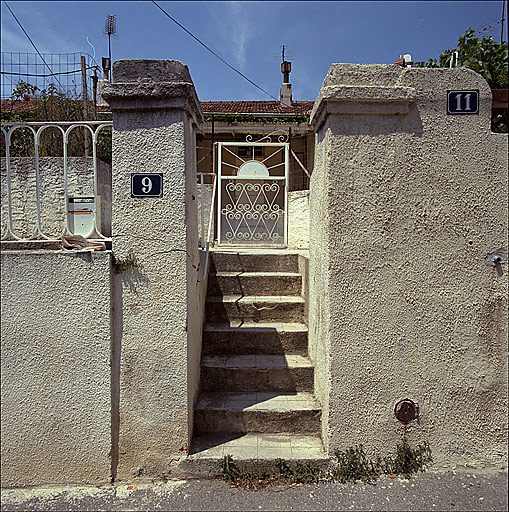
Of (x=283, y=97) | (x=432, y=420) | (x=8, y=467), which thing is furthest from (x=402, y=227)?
(x=283, y=97)

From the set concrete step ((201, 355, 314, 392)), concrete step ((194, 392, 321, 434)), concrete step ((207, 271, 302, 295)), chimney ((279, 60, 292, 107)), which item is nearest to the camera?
concrete step ((194, 392, 321, 434))

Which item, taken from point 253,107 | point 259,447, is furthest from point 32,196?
point 253,107

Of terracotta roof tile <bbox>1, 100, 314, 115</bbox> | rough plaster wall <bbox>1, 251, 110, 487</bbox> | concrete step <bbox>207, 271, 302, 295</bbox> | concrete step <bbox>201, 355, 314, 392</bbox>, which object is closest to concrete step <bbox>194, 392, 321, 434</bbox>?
concrete step <bbox>201, 355, 314, 392</bbox>

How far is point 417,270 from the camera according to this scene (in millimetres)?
3082

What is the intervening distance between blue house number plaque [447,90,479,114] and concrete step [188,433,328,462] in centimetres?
287

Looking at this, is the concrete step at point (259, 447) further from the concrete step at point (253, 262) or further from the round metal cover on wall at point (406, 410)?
the concrete step at point (253, 262)

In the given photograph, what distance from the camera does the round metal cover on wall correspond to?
10.2 feet

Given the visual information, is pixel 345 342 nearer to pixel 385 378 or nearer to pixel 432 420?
pixel 385 378

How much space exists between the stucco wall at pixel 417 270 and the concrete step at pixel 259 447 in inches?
10.6

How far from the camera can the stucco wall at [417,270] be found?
3.05 meters

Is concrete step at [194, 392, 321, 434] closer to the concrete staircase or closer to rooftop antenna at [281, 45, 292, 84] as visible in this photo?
the concrete staircase

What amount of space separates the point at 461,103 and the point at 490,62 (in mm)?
681

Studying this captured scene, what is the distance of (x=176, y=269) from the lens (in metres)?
3.06

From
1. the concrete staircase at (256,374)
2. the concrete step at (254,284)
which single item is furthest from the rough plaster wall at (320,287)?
the concrete step at (254,284)
